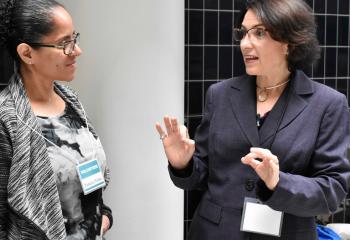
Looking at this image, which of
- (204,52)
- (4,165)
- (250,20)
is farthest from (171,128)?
(204,52)

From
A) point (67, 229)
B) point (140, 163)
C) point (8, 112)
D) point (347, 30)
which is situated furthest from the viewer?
point (347, 30)

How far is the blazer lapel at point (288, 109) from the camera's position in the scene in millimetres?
1905

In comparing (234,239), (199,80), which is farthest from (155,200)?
(199,80)

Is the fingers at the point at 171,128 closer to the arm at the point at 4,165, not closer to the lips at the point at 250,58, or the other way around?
the lips at the point at 250,58

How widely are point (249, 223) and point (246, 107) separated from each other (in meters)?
0.46

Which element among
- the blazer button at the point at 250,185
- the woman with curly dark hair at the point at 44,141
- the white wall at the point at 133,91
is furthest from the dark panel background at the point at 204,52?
the blazer button at the point at 250,185

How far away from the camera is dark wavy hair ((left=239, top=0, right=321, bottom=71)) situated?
1914 mm

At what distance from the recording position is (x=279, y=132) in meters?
1.90

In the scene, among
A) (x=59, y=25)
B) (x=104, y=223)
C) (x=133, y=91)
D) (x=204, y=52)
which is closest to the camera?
(x=59, y=25)

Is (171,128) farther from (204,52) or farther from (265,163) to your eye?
(204,52)

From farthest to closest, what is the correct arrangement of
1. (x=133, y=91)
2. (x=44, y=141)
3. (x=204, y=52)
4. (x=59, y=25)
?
(x=204, y=52)
(x=133, y=91)
(x=59, y=25)
(x=44, y=141)

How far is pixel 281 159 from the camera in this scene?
1.87 m

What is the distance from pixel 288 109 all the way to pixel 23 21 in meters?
1.06

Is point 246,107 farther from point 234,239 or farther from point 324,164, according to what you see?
point 234,239
